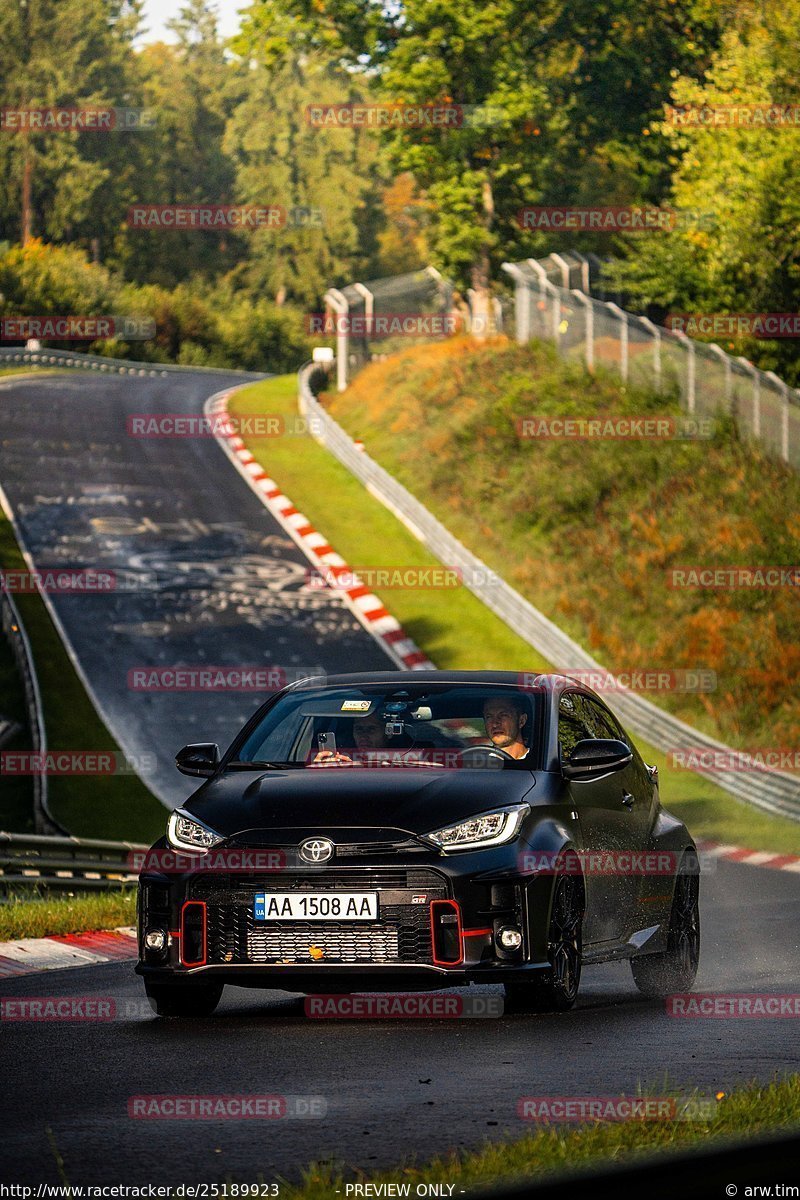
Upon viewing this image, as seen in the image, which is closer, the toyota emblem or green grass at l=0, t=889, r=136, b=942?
the toyota emblem

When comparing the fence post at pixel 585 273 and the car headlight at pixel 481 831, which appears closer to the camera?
the car headlight at pixel 481 831

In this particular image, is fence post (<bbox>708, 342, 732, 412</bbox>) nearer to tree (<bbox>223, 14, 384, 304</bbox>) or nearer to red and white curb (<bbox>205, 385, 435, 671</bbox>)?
red and white curb (<bbox>205, 385, 435, 671</bbox>)

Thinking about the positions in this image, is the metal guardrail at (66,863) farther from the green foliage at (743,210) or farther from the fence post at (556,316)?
the green foliage at (743,210)

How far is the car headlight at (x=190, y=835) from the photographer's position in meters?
8.36

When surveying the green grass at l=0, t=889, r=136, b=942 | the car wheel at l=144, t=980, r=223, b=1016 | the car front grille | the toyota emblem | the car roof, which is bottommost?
the green grass at l=0, t=889, r=136, b=942

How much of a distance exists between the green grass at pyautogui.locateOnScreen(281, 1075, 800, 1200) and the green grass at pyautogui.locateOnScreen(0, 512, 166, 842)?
14938 mm

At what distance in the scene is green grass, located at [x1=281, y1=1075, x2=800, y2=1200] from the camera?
4.95 meters

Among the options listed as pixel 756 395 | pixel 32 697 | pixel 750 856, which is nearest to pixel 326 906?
pixel 750 856

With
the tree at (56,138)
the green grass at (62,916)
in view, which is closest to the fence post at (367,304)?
the green grass at (62,916)

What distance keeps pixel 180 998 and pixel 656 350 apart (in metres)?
28.8

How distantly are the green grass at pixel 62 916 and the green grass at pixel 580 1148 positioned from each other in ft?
22.2

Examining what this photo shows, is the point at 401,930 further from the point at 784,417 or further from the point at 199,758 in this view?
the point at 784,417

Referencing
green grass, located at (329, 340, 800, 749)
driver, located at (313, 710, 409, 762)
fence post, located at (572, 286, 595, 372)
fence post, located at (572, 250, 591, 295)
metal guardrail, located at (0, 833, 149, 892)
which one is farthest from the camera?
fence post, located at (572, 250, 591, 295)

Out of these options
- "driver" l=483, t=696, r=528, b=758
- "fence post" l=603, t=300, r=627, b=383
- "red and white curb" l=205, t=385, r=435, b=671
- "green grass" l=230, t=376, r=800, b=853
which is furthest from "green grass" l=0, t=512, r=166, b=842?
"fence post" l=603, t=300, r=627, b=383
